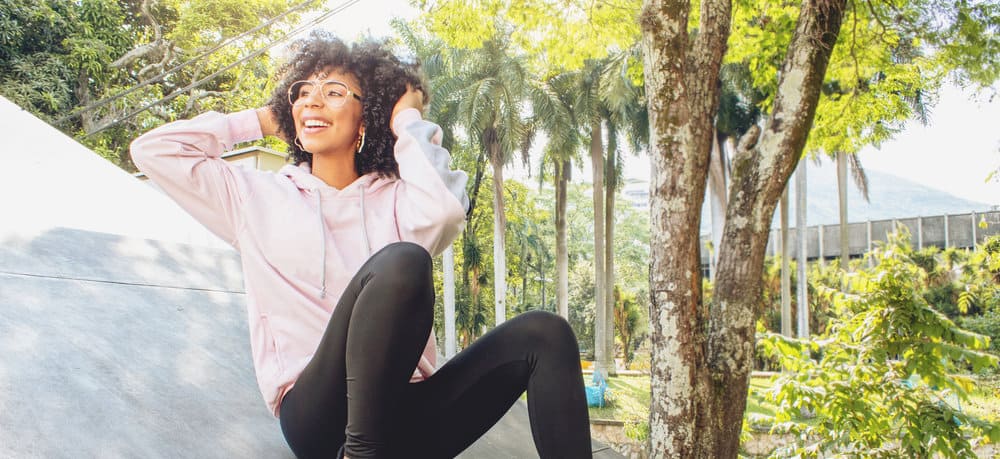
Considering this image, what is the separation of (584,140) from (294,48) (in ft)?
54.4

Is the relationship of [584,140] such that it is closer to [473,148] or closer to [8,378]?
[473,148]

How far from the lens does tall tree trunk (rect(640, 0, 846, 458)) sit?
2.81 metres

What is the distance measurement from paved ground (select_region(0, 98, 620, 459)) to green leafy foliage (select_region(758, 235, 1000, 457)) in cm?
92

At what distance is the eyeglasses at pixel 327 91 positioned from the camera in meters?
1.83

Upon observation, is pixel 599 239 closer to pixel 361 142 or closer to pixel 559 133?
pixel 559 133

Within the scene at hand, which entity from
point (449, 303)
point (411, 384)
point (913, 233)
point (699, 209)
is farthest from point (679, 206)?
point (913, 233)

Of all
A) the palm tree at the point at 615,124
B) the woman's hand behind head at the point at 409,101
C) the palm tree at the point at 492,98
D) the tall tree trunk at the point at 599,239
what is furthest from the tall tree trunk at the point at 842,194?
the woman's hand behind head at the point at 409,101

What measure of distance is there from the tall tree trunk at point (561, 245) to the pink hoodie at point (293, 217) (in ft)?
53.3

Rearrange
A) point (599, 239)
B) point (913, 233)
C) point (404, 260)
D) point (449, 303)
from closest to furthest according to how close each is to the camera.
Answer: point (404, 260) < point (449, 303) < point (599, 239) < point (913, 233)

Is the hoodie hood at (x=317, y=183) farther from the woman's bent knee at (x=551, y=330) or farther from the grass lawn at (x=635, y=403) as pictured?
the grass lawn at (x=635, y=403)

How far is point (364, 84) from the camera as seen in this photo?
6.20 feet

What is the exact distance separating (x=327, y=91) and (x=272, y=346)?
669mm

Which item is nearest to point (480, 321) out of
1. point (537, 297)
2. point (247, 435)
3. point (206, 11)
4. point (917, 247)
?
point (537, 297)

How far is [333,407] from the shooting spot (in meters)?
1.40
